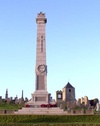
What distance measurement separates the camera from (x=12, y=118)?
32781mm

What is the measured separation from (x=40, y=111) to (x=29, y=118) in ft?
26.7

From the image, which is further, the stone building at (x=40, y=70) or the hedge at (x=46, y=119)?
the stone building at (x=40, y=70)

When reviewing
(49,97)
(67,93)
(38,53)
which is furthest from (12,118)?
(67,93)

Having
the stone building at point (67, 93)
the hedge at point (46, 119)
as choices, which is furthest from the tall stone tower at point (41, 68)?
the stone building at point (67, 93)

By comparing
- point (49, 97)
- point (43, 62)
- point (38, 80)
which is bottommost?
point (49, 97)

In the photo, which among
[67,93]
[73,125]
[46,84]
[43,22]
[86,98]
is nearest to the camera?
[73,125]

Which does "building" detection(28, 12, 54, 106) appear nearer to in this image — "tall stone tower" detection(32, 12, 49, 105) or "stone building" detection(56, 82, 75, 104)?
"tall stone tower" detection(32, 12, 49, 105)

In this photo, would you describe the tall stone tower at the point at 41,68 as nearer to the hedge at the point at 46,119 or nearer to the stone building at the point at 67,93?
the hedge at the point at 46,119

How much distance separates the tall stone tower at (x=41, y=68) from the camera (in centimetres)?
4569

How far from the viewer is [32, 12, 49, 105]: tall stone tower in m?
45.7

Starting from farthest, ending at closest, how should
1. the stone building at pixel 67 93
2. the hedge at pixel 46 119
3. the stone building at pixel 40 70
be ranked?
the stone building at pixel 67 93, the stone building at pixel 40 70, the hedge at pixel 46 119

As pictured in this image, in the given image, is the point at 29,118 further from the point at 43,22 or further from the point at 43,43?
the point at 43,22

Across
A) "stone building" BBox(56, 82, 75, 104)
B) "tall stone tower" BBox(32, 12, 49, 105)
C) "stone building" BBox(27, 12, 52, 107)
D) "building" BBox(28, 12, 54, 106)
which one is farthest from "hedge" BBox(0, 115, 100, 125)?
"stone building" BBox(56, 82, 75, 104)

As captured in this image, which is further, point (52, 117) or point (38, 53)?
point (38, 53)
